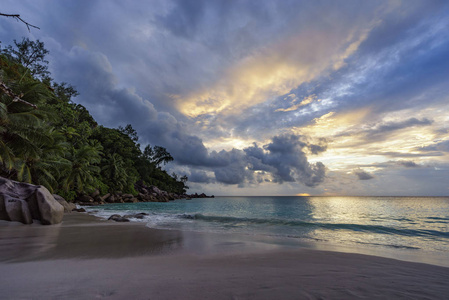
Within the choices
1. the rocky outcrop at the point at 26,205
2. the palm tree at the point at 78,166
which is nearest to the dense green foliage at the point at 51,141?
the palm tree at the point at 78,166

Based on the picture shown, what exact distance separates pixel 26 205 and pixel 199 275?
39.0 feet

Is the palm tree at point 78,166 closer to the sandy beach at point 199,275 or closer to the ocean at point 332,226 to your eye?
the ocean at point 332,226

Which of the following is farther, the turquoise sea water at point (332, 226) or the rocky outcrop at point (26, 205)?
the rocky outcrop at point (26, 205)

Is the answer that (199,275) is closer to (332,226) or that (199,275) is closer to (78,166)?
(332,226)

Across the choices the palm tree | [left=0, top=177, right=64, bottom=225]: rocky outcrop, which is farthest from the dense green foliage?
[left=0, top=177, right=64, bottom=225]: rocky outcrop

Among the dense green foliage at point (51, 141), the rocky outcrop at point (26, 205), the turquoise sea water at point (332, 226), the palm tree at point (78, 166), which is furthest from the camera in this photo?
the palm tree at point (78, 166)

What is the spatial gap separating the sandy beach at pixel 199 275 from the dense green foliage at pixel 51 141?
2.89 meters

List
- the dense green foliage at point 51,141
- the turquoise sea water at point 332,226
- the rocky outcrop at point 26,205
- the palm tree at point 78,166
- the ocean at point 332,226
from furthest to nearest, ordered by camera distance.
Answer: the palm tree at point 78,166
the dense green foliage at point 51,141
the rocky outcrop at point 26,205
the turquoise sea water at point 332,226
the ocean at point 332,226

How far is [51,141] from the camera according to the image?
48.6ft

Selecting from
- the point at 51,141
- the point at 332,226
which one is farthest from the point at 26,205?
the point at 332,226

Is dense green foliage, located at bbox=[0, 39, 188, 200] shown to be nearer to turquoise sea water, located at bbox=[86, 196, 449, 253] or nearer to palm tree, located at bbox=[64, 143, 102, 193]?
palm tree, located at bbox=[64, 143, 102, 193]

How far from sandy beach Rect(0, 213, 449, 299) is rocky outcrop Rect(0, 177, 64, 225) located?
544 cm

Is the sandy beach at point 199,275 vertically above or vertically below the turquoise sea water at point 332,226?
above

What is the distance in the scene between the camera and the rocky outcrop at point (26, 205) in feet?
33.1
